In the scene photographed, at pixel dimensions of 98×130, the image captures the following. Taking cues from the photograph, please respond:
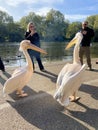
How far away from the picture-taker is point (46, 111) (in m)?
6.45

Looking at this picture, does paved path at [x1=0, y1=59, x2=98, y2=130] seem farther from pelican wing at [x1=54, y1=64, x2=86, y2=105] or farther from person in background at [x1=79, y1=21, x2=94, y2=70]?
person in background at [x1=79, y1=21, x2=94, y2=70]

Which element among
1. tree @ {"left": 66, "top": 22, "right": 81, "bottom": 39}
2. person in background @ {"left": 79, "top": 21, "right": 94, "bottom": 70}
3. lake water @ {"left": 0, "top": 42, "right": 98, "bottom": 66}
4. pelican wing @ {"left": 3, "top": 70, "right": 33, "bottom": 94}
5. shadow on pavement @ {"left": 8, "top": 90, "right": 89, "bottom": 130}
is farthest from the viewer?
tree @ {"left": 66, "top": 22, "right": 81, "bottom": 39}

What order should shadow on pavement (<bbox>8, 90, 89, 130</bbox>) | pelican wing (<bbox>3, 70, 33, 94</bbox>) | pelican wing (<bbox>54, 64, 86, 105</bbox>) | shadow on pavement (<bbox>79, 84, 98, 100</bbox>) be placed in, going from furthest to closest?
shadow on pavement (<bbox>79, 84, 98, 100</bbox>)
pelican wing (<bbox>3, 70, 33, 94</bbox>)
pelican wing (<bbox>54, 64, 86, 105</bbox>)
shadow on pavement (<bbox>8, 90, 89, 130</bbox>)

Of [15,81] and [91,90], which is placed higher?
[15,81]

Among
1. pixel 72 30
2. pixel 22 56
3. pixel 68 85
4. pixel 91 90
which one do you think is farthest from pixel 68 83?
pixel 72 30

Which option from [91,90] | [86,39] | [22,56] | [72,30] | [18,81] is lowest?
[72,30]

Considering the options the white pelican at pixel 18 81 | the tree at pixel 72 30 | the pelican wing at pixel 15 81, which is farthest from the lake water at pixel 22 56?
the tree at pixel 72 30

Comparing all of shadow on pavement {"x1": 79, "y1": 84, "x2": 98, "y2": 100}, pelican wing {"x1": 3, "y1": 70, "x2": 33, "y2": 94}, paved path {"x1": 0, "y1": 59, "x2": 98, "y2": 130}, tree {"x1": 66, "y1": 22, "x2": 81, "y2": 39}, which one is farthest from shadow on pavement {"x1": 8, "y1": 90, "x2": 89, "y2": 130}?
tree {"x1": 66, "y1": 22, "x2": 81, "y2": 39}

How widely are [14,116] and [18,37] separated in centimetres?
9533

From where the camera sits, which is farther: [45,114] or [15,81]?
[15,81]

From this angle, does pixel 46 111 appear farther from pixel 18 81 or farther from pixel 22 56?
pixel 22 56

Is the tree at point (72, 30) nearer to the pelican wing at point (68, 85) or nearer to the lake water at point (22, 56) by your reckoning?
the lake water at point (22, 56)

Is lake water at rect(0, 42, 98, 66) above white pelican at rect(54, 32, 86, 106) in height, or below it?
below

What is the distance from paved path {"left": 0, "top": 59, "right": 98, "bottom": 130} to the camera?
5.70 m
